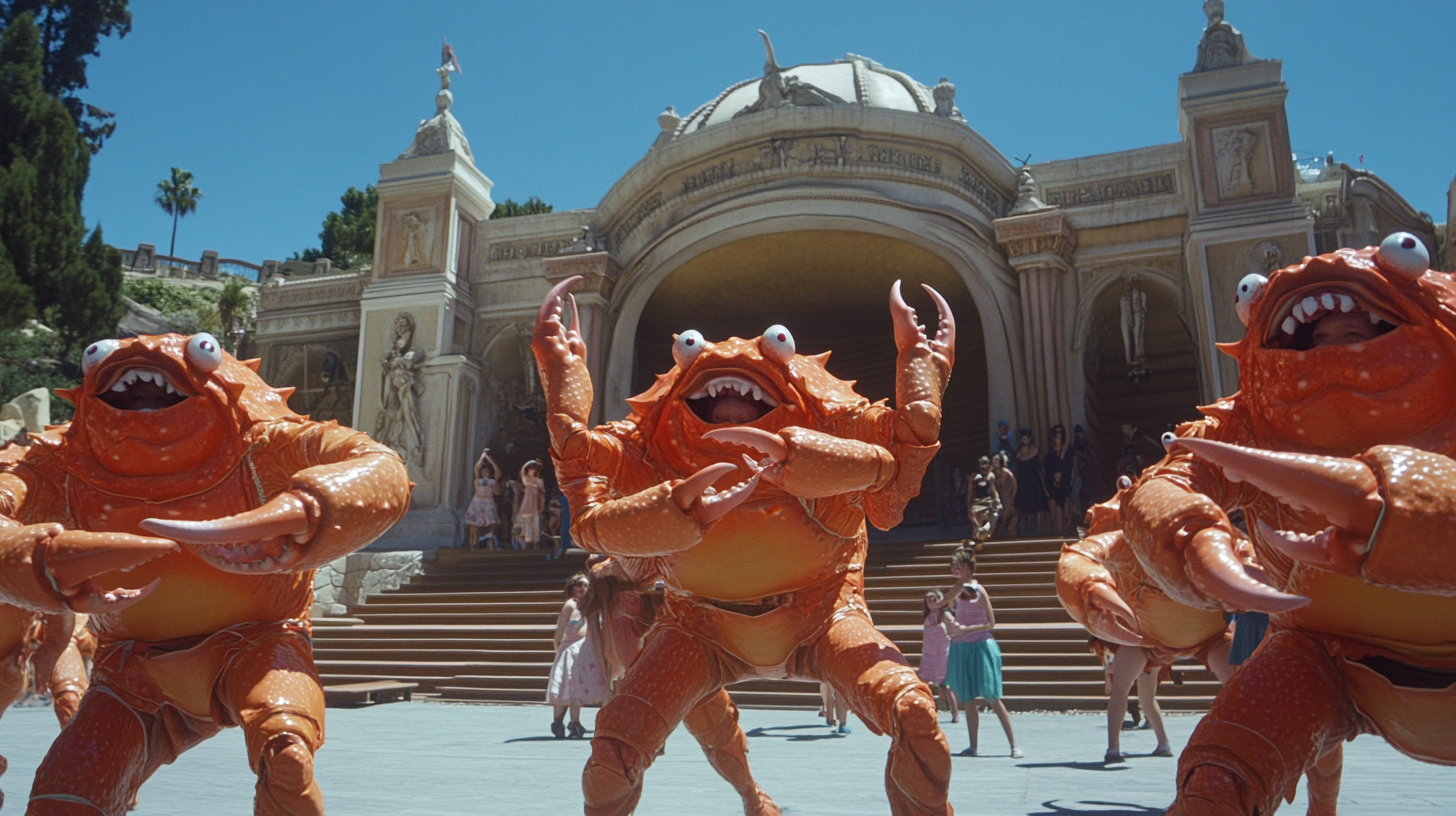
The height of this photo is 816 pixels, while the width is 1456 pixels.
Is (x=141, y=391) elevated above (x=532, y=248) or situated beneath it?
situated beneath

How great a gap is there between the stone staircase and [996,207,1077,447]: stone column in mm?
2918

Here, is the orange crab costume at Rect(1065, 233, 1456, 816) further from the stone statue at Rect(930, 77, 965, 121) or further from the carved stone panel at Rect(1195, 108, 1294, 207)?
the stone statue at Rect(930, 77, 965, 121)

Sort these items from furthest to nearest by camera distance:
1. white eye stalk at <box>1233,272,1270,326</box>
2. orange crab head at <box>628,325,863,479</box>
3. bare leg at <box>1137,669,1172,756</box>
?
bare leg at <box>1137,669,1172,756</box>
orange crab head at <box>628,325,863,479</box>
white eye stalk at <box>1233,272,1270,326</box>

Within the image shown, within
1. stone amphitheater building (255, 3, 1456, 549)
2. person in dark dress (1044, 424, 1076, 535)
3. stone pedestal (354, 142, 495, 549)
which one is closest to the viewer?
person in dark dress (1044, 424, 1076, 535)

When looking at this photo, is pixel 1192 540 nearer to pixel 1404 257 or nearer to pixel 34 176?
pixel 1404 257

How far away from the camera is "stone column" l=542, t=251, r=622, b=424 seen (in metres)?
14.5

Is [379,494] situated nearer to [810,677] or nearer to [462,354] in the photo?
[810,677]

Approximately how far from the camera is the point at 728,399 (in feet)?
11.1

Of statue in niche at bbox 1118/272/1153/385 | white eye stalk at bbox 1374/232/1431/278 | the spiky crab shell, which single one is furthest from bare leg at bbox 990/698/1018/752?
statue in niche at bbox 1118/272/1153/385

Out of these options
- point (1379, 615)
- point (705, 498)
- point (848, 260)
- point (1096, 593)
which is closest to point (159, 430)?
point (705, 498)

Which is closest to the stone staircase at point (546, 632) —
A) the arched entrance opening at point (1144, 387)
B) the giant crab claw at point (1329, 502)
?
the arched entrance opening at point (1144, 387)

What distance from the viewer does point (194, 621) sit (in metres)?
2.88

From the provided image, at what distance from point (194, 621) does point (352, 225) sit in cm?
3785

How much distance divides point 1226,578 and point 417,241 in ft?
49.6
